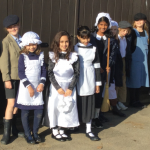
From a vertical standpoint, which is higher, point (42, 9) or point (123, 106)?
point (42, 9)

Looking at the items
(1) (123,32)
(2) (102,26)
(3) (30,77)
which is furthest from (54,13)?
(3) (30,77)

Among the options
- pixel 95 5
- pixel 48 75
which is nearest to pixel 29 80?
pixel 48 75

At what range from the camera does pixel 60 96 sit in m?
3.80

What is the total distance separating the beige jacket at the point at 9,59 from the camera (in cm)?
365

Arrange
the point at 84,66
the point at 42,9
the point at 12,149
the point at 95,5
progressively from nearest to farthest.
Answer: the point at 12,149, the point at 84,66, the point at 42,9, the point at 95,5

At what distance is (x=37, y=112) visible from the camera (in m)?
3.79

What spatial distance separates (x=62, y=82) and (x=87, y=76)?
37 cm

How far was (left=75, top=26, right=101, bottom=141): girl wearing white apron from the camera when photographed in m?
3.88

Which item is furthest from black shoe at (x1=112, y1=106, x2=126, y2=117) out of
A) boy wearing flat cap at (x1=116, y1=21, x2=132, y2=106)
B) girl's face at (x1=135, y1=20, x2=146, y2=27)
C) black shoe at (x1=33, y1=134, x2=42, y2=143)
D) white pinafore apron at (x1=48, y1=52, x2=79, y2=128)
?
black shoe at (x1=33, y1=134, x2=42, y2=143)

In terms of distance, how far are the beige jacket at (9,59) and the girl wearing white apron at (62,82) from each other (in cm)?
47

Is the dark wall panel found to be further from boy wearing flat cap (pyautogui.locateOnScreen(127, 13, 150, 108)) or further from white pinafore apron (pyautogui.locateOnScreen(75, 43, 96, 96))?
white pinafore apron (pyautogui.locateOnScreen(75, 43, 96, 96))

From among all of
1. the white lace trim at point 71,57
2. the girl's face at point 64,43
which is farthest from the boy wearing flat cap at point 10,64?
the girl's face at point 64,43

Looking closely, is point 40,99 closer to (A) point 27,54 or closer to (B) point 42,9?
(A) point 27,54

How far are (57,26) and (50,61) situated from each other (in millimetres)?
1252
